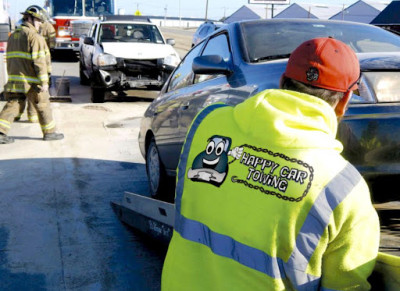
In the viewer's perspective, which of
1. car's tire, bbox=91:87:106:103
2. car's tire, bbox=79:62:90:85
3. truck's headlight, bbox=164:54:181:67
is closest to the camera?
car's tire, bbox=91:87:106:103

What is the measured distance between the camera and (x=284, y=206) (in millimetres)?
1426

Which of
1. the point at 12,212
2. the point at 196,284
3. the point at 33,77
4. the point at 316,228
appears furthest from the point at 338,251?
the point at 33,77

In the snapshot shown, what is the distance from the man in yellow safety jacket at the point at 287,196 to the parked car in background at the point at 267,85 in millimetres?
1846

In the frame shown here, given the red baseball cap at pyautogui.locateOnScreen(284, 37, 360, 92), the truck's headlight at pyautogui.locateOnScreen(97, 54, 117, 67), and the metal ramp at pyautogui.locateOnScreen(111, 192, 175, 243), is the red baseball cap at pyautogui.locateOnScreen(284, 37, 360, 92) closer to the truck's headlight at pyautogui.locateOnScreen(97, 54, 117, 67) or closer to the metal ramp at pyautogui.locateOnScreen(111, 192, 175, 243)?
the metal ramp at pyautogui.locateOnScreen(111, 192, 175, 243)

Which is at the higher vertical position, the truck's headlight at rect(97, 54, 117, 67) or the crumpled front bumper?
the truck's headlight at rect(97, 54, 117, 67)

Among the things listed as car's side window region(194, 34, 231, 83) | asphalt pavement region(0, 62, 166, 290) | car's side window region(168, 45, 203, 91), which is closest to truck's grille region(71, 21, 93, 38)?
asphalt pavement region(0, 62, 166, 290)

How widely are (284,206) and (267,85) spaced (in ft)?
7.76

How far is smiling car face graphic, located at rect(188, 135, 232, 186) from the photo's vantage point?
1.60 meters

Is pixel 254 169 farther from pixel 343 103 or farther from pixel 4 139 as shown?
pixel 4 139

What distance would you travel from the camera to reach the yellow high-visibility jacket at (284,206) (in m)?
1.42

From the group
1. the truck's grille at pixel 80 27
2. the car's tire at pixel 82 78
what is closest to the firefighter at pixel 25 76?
the car's tire at pixel 82 78

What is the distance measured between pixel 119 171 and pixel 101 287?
299 cm

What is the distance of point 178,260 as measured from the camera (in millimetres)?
1721

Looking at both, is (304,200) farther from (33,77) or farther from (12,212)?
(33,77)
